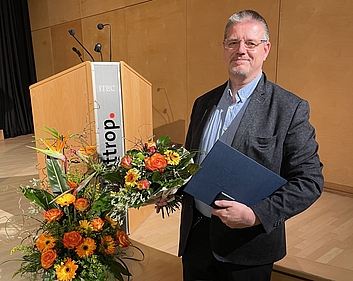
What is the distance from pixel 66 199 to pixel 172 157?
335 millimetres

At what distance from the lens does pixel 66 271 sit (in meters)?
0.93

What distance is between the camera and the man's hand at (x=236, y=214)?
106cm

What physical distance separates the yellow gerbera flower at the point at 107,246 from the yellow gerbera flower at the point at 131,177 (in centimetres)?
17

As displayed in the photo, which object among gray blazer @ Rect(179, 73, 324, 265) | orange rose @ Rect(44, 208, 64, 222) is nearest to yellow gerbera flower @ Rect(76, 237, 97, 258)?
orange rose @ Rect(44, 208, 64, 222)

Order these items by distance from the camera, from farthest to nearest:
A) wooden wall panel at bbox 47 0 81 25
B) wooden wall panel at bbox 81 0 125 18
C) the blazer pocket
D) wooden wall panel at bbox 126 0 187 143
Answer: wooden wall panel at bbox 47 0 81 25 → wooden wall panel at bbox 81 0 125 18 → wooden wall panel at bbox 126 0 187 143 → the blazer pocket

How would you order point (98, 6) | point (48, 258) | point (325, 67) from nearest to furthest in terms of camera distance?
point (48, 258)
point (325, 67)
point (98, 6)

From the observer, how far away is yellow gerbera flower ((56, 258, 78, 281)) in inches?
36.1

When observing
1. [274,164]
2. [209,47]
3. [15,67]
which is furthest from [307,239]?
[15,67]

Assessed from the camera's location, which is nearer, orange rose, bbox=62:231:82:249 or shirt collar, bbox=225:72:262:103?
orange rose, bbox=62:231:82:249

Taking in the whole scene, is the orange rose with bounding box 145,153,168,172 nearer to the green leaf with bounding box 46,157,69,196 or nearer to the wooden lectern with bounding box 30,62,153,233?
the green leaf with bounding box 46,157,69,196

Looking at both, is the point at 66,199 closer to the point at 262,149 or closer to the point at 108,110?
the point at 262,149

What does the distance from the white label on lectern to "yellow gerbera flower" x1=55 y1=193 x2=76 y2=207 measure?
1.49m

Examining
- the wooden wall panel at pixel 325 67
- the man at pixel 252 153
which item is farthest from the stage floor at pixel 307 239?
the man at pixel 252 153

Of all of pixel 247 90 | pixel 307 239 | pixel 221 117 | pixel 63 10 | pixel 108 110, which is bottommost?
pixel 307 239
